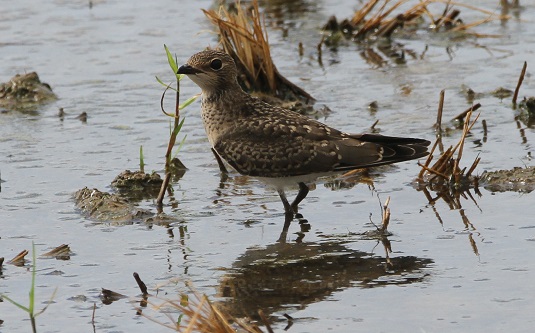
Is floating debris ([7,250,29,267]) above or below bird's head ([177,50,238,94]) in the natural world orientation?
below

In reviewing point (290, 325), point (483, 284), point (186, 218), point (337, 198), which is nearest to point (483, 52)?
point (337, 198)

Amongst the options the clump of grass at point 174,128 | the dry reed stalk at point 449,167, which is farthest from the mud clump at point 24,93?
the dry reed stalk at point 449,167

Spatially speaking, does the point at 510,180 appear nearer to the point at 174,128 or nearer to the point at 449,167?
the point at 449,167

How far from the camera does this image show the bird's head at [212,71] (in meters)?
9.09

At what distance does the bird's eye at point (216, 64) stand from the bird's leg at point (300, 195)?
119 centimetres

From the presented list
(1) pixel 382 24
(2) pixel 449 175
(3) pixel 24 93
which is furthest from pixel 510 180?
(1) pixel 382 24

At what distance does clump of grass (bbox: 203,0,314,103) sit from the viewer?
1111 cm

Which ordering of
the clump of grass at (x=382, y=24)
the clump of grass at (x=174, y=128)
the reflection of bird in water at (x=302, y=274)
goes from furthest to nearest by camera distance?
the clump of grass at (x=382, y=24) → the clump of grass at (x=174, y=128) → the reflection of bird in water at (x=302, y=274)

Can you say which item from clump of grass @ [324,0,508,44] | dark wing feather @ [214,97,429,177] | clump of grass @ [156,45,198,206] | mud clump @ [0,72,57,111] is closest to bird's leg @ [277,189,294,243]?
dark wing feather @ [214,97,429,177]

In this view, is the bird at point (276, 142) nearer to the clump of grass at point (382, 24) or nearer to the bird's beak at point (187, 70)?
the bird's beak at point (187, 70)

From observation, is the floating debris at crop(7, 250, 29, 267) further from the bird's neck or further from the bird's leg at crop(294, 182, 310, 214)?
the bird's leg at crop(294, 182, 310, 214)

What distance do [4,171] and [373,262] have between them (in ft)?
12.5

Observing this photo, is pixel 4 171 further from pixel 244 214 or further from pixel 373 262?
pixel 373 262

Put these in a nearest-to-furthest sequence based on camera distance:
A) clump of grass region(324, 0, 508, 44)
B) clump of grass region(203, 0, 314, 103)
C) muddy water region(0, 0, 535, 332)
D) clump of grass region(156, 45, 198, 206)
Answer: muddy water region(0, 0, 535, 332) → clump of grass region(156, 45, 198, 206) → clump of grass region(203, 0, 314, 103) → clump of grass region(324, 0, 508, 44)
